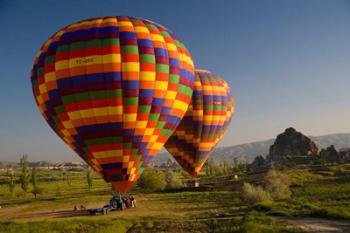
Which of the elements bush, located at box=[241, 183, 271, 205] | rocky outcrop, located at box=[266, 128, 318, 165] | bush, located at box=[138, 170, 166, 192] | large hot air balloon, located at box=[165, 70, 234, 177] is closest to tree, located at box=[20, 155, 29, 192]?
bush, located at box=[138, 170, 166, 192]

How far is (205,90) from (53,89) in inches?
759

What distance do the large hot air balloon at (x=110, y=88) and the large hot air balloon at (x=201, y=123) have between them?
13.3 metres

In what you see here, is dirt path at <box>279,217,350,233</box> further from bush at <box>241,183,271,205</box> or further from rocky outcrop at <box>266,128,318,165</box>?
rocky outcrop at <box>266,128,318,165</box>

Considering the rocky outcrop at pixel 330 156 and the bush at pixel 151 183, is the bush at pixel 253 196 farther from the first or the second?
the rocky outcrop at pixel 330 156

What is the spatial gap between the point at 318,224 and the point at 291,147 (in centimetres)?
12607

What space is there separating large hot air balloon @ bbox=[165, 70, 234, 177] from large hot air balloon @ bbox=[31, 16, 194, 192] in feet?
43.7

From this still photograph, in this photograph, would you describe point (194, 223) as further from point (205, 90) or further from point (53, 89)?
point (205, 90)

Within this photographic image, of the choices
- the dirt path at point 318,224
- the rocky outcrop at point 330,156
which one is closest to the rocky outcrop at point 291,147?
the rocky outcrop at point 330,156

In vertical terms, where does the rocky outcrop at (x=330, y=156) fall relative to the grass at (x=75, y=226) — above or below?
above

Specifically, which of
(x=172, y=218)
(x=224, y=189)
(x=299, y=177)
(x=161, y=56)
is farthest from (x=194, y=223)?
(x=299, y=177)

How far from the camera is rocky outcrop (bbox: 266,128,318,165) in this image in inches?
5409

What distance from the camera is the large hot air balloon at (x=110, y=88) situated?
84.1 ft

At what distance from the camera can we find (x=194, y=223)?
2767cm

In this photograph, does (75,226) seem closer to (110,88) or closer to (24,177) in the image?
(110,88)
